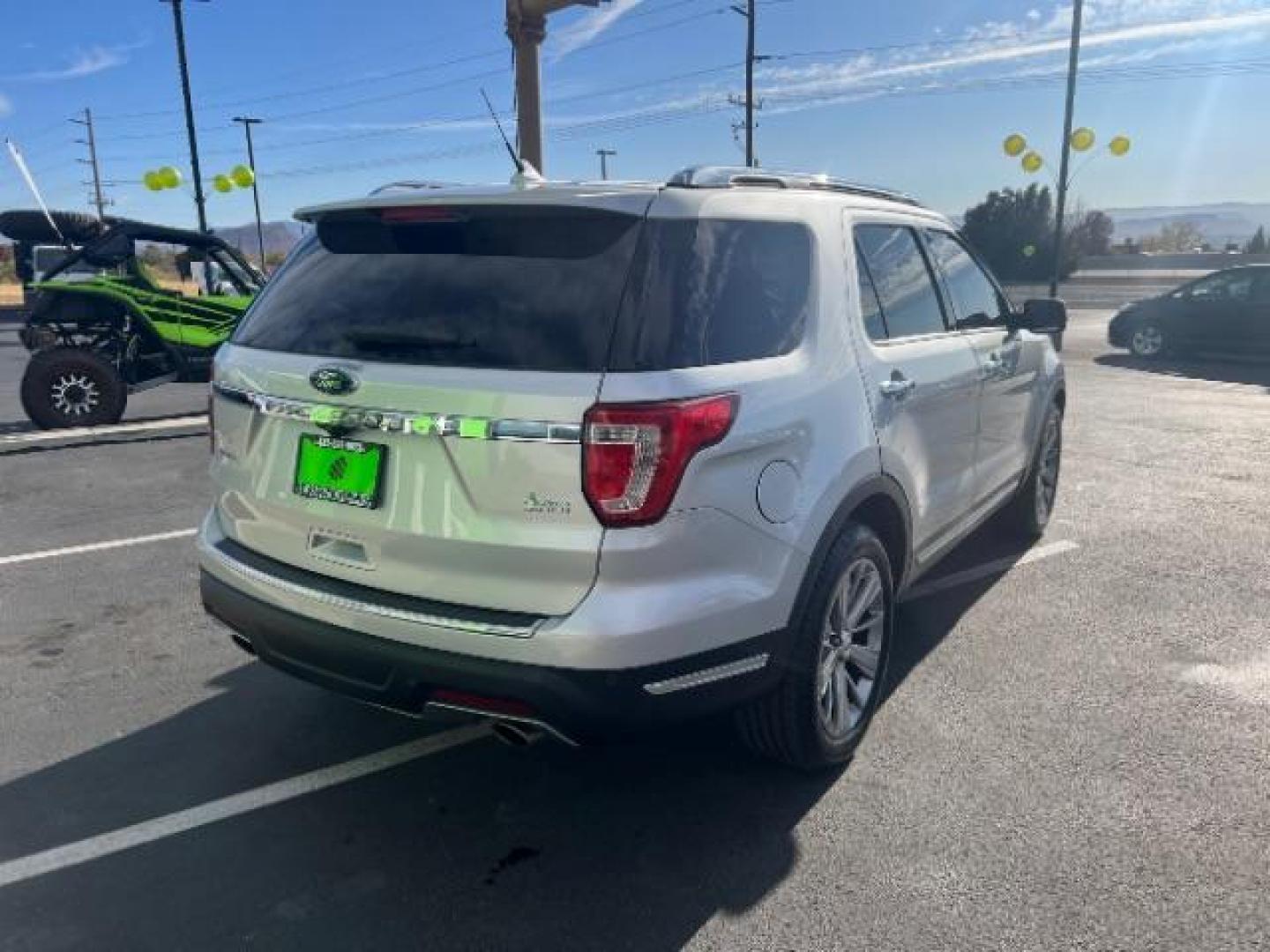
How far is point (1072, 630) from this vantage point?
169 inches

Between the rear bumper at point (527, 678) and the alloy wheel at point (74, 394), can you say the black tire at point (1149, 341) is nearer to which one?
the alloy wheel at point (74, 394)

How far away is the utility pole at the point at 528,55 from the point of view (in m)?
10.2

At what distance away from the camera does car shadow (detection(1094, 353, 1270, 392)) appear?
1323 centimetres

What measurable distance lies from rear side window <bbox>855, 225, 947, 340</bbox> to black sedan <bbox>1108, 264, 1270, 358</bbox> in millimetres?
13330

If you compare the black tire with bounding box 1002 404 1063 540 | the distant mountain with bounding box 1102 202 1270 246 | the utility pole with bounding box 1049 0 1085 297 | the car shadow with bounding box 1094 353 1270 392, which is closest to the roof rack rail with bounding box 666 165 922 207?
the black tire with bounding box 1002 404 1063 540

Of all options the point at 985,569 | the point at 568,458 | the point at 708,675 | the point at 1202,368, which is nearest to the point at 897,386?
the point at 708,675

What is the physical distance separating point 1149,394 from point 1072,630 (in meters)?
8.52

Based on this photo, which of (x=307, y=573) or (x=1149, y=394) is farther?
(x=1149, y=394)

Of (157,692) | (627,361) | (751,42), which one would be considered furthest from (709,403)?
(751,42)

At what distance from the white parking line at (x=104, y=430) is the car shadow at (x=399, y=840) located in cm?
679

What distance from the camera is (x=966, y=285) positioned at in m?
4.37

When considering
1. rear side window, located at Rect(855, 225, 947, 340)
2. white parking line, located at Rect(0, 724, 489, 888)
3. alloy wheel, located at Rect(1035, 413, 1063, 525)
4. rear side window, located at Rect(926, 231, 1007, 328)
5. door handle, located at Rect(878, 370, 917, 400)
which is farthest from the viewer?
alloy wheel, located at Rect(1035, 413, 1063, 525)

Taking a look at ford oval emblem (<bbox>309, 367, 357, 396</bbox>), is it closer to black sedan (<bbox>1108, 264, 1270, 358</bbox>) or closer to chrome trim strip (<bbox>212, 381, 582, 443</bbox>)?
chrome trim strip (<bbox>212, 381, 582, 443</bbox>)

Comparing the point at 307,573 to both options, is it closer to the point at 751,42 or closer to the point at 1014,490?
the point at 1014,490
